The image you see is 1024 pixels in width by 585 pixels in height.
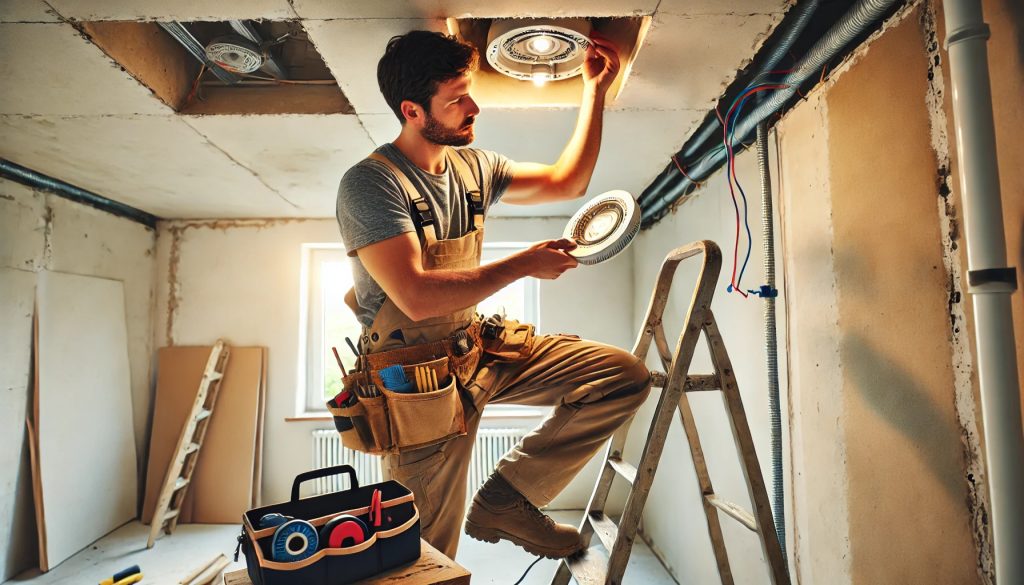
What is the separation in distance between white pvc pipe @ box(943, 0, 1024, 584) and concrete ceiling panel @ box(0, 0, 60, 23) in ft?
6.93

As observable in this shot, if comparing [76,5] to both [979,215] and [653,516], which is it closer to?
[979,215]

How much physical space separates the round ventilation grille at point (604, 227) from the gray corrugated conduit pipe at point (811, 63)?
61 cm

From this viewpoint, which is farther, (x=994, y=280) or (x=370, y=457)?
(x=370, y=457)

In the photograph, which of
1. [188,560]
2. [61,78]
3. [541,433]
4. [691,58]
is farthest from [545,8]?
[188,560]

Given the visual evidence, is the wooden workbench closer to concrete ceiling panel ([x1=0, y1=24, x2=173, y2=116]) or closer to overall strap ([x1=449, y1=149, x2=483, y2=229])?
overall strap ([x1=449, y1=149, x2=483, y2=229])

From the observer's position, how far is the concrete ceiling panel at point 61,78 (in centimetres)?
161

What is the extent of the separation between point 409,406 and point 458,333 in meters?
0.25

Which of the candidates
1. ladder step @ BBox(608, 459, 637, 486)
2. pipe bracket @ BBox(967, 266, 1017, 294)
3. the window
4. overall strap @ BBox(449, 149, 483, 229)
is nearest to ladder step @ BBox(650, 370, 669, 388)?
ladder step @ BBox(608, 459, 637, 486)

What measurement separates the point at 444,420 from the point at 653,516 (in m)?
2.50

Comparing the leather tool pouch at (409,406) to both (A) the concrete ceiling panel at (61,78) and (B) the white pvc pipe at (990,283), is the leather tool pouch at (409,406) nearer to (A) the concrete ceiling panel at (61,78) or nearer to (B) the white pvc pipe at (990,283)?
(B) the white pvc pipe at (990,283)

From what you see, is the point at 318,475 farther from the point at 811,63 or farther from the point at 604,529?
the point at 811,63

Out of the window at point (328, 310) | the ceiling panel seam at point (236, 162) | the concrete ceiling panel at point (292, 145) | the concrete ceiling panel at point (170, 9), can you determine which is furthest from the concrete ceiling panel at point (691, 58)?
the window at point (328, 310)

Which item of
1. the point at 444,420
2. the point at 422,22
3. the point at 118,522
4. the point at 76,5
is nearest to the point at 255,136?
the point at 76,5

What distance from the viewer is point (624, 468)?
1654mm
